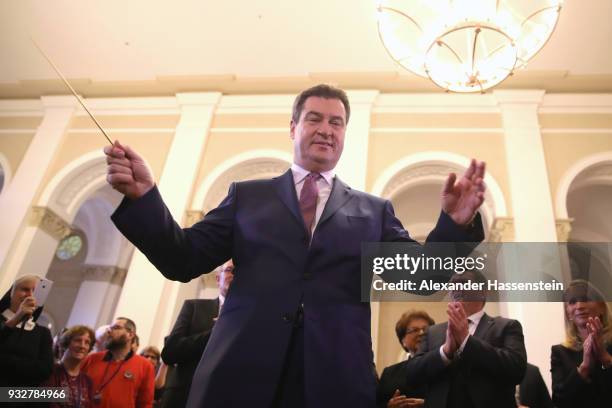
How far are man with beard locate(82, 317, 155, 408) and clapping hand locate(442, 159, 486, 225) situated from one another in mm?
3125

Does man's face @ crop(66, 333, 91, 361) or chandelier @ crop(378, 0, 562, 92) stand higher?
chandelier @ crop(378, 0, 562, 92)

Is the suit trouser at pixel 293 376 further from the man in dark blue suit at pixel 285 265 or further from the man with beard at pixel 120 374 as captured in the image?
the man with beard at pixel 120 374

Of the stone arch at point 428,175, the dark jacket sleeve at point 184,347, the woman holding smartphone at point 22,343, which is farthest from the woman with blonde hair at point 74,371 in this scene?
the stone arch at point 428,175

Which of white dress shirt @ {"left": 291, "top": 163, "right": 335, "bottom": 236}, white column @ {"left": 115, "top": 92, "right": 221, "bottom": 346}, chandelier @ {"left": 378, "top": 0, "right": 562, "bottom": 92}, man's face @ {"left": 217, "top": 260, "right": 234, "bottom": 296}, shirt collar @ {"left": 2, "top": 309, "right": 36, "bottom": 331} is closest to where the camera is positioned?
white dress shirt @ {"left": 291, "top": 163, "right": 335, "bottom": 236}

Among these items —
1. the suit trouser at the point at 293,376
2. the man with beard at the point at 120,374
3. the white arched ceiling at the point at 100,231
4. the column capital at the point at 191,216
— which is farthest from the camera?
the white arched ceiling at the point at 100,231

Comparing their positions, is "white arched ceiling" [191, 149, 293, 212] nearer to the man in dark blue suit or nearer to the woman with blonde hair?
the woman with blonde hair

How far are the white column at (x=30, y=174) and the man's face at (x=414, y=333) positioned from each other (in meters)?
6.87

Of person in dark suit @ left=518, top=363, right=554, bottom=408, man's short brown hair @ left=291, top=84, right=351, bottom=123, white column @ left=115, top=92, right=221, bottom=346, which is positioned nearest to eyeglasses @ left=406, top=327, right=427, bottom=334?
person in dark suit @ left=518, top=363, right=554, bottom=408

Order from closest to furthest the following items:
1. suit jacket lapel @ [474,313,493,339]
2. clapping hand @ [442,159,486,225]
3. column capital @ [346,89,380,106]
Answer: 1. clapping hand @ [442,159,486,225]
2. suit jacket lapel @ [474,313,493,339]
3. column capital @ [346,89,380,106]

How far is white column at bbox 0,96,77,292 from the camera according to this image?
763 centimetres

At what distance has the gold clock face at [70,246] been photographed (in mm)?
13758

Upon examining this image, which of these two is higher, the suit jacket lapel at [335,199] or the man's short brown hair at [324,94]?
the man's short brown hair at [324,94]

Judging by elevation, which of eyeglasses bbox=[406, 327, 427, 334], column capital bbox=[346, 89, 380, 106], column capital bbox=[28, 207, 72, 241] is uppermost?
column capital bbox=[346, 89, 380, 106]

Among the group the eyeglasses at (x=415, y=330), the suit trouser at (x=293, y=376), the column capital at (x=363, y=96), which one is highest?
the column capital at (x=363, y=96)
